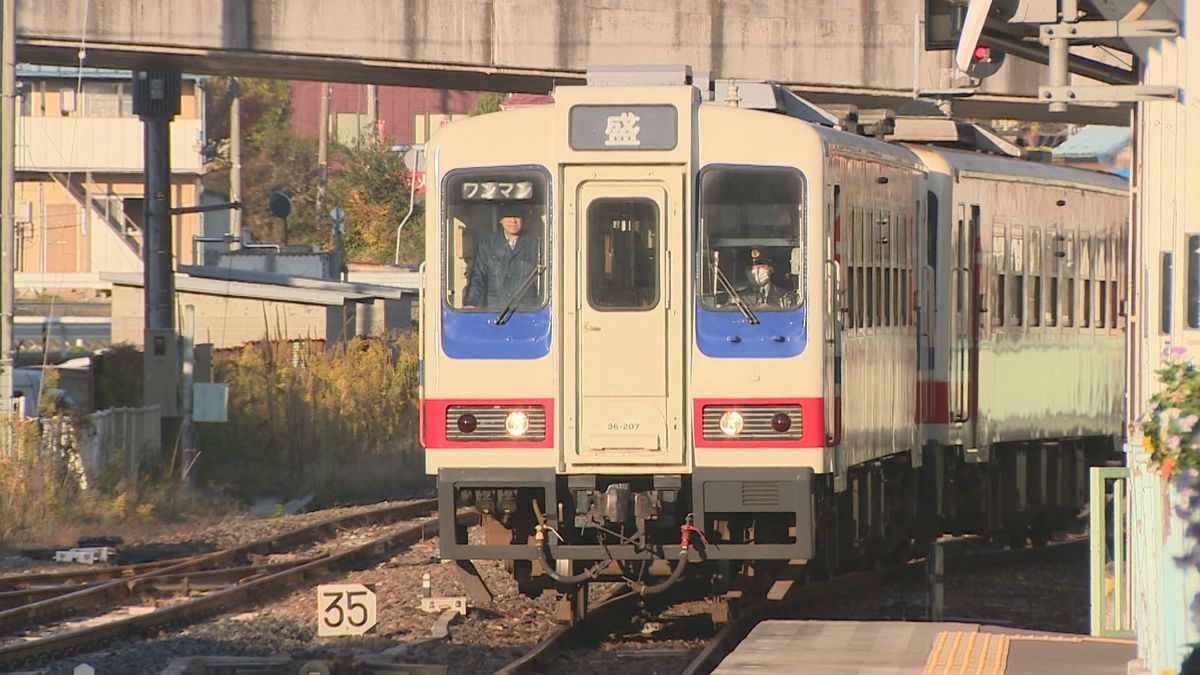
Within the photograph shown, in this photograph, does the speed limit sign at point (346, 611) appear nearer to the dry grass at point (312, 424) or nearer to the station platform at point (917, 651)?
the station platform at point (917, 651)

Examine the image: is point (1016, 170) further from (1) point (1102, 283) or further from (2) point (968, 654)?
(2) point (968, 654)

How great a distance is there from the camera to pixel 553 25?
2083 cm

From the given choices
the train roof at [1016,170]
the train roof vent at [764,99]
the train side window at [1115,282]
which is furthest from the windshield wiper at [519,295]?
the train side window at [1115,282]

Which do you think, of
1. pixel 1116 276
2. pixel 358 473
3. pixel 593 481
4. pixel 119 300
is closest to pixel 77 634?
pixel 593 481

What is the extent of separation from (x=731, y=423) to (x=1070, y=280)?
793 centimetres

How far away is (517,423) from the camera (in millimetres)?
12672

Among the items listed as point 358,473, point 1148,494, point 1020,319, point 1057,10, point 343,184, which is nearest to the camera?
point 1148,494

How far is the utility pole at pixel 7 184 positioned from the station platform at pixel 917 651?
11.1 m

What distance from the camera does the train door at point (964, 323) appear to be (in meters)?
16.9

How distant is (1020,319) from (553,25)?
5.59 metres

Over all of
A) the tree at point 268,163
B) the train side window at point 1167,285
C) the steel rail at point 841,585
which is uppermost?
the tree at point 268,163

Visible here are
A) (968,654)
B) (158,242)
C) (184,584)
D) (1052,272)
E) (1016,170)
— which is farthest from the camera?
(158,242)

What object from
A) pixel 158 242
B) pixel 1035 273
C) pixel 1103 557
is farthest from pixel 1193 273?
pixel 158 242

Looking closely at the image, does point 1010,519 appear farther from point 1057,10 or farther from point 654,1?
point 1057,10
